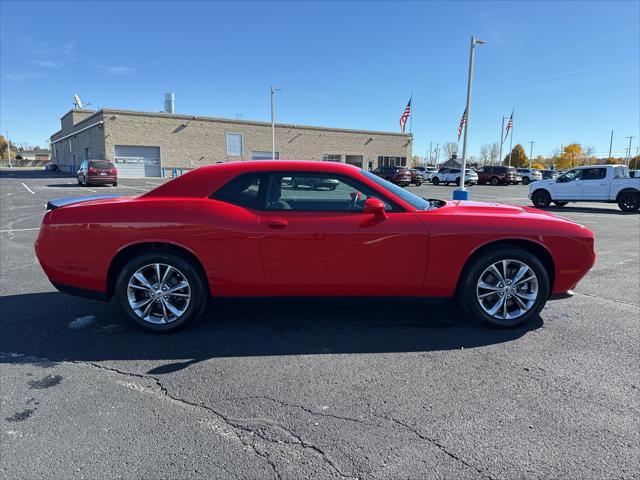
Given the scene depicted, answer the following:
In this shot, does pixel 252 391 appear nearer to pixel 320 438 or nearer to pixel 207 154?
Answer: pixel 320 438

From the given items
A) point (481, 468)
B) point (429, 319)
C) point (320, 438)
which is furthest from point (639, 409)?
point (320, 438)

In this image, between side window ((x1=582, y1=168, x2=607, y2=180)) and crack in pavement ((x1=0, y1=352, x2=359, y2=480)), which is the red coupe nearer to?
crack in pavement ((x1=0, y1=352, x2=359, y2=480))

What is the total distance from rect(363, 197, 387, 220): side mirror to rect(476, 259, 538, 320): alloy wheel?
1096 millimetres

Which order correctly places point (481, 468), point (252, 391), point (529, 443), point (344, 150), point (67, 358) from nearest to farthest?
point (481, 468) → point (529, 443) → point (252, 391) → point (67, 358) → point (344, 150)

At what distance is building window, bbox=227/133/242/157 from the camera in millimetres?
45375

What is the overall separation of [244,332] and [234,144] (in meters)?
Answer: 44.3

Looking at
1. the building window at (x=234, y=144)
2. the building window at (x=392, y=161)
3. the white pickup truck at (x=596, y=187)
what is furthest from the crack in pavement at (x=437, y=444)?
the building window at (x=392, y=161)

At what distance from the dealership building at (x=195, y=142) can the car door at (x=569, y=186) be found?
34.3 meters

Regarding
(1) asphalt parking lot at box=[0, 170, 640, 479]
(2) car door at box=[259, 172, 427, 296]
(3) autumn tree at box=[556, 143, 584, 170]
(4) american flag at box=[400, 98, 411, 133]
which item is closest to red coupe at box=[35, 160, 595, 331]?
(2) car door at box=[259, 172, 427, 296]

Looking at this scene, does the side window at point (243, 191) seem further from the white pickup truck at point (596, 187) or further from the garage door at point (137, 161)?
the garage door at point (137, 161)

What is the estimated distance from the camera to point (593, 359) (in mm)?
3322

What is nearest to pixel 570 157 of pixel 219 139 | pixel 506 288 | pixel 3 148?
Answer: pixel 219 139

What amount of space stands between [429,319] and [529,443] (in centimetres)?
185

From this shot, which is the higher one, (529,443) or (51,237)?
(51,237)
